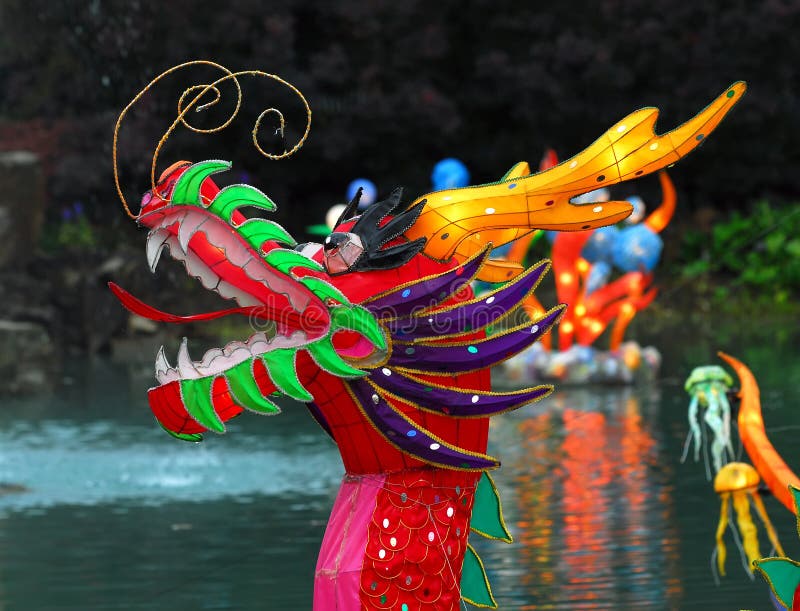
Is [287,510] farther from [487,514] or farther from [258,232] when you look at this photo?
[258,232]

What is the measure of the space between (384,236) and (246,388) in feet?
1.88

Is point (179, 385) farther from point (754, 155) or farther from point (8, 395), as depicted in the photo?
point (754, 155)

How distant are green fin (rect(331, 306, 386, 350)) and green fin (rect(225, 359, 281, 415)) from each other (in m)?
0.26

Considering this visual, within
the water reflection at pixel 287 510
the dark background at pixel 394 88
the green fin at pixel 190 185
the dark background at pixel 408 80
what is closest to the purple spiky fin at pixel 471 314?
the green fin at pixel 190 185

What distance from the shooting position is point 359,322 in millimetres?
4039

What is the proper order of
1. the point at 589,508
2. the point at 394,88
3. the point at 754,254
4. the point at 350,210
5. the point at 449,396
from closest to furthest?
the point at 449,396 < the point at 350,210 < the point at 589,508 < the point at 754,254 < the point at 394,88

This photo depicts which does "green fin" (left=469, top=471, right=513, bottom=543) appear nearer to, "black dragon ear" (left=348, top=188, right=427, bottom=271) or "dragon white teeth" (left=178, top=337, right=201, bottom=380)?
"black dragon ear" (left=348, top=188, right=427, bottom=271)

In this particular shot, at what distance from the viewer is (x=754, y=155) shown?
23.1 metres

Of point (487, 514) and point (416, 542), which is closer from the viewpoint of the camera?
point (416, 542)

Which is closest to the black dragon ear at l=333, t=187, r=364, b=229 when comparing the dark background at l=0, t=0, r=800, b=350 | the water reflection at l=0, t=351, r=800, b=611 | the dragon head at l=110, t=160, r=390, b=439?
the dragon head at l=110, t=160, r=390, b=439

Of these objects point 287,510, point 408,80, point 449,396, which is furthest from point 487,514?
point 408,80

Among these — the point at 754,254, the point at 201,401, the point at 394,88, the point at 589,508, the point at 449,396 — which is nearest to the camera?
the point at 201,401

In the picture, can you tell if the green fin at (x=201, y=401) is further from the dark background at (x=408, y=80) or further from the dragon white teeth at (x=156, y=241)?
the dark background at (x=408, y=80)

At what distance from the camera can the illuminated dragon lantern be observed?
4047 millimetres
